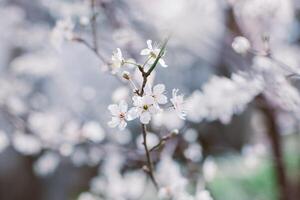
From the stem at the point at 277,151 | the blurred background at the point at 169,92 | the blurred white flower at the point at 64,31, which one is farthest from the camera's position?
the stem at the point at 277,151

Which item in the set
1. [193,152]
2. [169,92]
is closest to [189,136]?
[193,152]

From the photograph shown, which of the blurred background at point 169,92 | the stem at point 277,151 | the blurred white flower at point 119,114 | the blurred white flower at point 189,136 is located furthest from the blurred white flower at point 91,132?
the blurred white flower at point 119,114

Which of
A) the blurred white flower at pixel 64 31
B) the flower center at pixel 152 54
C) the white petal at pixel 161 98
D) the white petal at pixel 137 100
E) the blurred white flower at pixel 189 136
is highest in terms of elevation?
the blurred white flower at pixel 189 136

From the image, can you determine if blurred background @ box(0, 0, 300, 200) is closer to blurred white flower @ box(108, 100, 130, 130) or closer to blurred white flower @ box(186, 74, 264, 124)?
blurred white flower @ box(186, 74, 264, 124)

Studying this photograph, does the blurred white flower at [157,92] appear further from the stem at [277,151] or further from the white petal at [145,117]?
the stem at [277,151]

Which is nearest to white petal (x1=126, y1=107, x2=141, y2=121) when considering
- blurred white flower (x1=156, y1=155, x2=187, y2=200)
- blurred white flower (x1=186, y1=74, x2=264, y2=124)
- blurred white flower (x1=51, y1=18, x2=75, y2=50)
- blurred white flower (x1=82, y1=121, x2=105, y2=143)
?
blurred white flower (x1=156, y1=155, x2=187, y2=200)

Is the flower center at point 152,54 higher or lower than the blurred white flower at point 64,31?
lower
